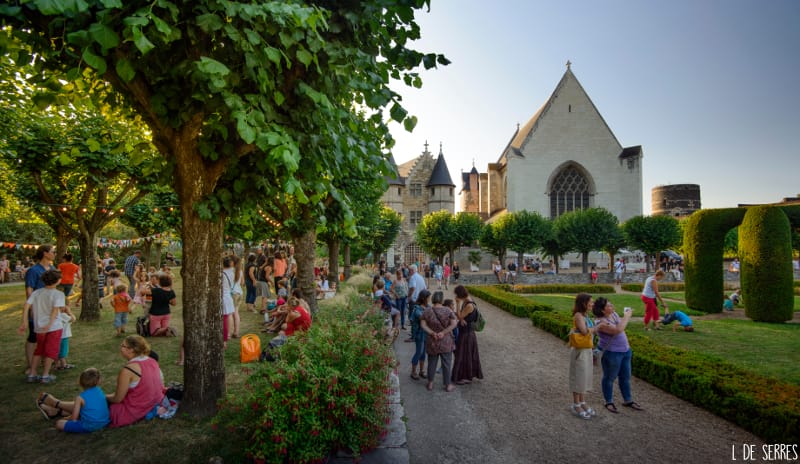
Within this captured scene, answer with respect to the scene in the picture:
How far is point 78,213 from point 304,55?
1140cm

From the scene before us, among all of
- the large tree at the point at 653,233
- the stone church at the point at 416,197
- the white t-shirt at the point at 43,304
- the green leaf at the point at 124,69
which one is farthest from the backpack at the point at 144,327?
the stone church at the point at 416,197

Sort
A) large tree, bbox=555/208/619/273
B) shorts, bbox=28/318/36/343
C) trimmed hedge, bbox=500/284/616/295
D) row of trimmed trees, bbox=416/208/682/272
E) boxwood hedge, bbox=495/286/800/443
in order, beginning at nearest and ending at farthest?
1. boxwood hedge, bbox=495/286/800/443
2. shorts, bbox=28/318/36/343
3. trimmed hedge, bbox=500/284/616/295
4. row of trimmed trees, bbox=416/208/682/272
5. large tree, bbox=555/208/619/273

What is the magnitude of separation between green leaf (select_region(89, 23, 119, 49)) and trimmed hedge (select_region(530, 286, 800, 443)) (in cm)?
810

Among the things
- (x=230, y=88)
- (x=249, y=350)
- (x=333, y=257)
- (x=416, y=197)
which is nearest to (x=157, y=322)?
(x=249, y=350)

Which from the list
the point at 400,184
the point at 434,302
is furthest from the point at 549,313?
the point at 400,184

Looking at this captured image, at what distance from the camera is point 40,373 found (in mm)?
6875

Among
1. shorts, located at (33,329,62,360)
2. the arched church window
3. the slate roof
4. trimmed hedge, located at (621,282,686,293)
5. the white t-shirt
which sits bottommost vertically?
trimmed hedge, located at (621,282,686,293)

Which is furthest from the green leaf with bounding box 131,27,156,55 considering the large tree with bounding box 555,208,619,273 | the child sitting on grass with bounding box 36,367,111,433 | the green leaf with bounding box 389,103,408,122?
the large tree with bounding box 555,208,619,273

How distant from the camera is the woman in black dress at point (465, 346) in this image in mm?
7254

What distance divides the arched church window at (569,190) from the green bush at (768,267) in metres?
30.6

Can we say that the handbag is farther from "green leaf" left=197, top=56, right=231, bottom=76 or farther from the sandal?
"green leaf" left=197, top=56, right=231, bottom=76

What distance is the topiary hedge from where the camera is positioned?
14.1m

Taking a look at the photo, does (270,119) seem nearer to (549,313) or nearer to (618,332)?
(618,332)

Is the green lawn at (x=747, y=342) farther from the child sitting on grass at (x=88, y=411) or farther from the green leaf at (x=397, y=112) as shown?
the child sitting on grass at (x=88, y=411)
